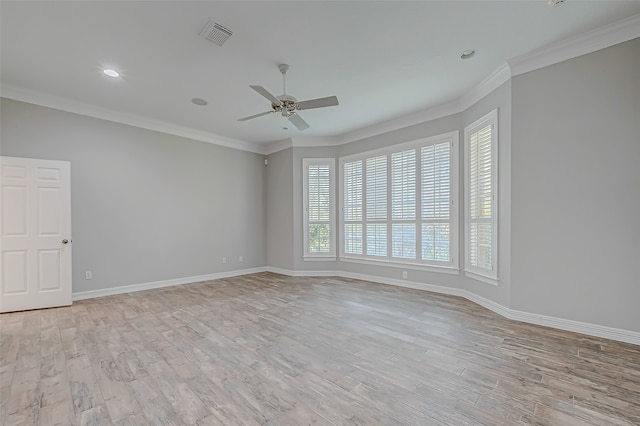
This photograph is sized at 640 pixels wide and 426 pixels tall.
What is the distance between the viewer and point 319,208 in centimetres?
634

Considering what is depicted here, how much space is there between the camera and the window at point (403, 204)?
15.3ft

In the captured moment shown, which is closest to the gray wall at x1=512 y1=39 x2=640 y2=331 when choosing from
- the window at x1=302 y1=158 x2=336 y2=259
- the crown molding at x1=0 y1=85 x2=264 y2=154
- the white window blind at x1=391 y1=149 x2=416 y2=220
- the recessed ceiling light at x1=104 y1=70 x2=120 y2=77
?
the white window blind at x1=391 y1=149 x2=416 y2=220

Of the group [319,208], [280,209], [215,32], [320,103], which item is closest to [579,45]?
[320,103]

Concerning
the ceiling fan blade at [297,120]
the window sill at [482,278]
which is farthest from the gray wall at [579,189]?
the ceiling fan blade at [297,120]

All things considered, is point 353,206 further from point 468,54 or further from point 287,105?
point 468,54

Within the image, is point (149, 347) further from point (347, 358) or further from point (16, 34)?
point (16, 34)

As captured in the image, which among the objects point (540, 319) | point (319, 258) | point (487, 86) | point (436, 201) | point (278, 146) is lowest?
point (540, 319)

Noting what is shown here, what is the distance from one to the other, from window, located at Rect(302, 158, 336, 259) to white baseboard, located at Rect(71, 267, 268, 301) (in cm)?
161

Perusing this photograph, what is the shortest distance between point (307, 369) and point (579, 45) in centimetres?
430

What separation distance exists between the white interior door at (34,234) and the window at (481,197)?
241 inches

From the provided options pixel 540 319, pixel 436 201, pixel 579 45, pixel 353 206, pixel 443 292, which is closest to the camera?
pixel 579 45

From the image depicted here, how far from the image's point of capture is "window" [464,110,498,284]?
3768 mm

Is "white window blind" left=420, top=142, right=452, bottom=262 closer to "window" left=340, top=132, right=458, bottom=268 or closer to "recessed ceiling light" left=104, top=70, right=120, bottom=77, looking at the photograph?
"window" left=340, top=132, right=458, bottom=268

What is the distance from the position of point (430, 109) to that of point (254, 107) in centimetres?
299
